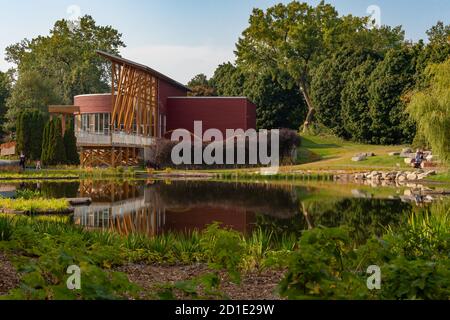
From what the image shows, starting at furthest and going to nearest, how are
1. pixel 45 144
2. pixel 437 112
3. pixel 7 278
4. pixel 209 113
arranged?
1. pixel 209 113
2. pixel 45 144
3. pixel 437 112
4. pixel 7 278

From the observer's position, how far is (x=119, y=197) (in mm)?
19297

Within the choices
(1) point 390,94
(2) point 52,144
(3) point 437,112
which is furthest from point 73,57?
(3) point 437,112

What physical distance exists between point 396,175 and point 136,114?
18.9m

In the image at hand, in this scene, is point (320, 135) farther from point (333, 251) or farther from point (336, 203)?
point (333, 251)

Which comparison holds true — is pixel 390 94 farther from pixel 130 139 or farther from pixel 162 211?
pixel 162 211

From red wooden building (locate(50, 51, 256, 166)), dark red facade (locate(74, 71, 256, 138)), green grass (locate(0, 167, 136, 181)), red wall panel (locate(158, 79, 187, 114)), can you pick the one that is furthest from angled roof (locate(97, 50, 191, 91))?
green grass (locate(0, 167, 136, 181))

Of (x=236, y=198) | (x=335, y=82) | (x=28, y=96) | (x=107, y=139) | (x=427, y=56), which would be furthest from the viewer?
(x=335, y=82)

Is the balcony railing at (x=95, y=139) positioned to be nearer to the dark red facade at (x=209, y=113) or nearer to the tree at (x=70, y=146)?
the tree at (x=70, y=146)

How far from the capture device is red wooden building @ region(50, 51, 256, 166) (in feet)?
120

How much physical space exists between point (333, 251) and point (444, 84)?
884 inches

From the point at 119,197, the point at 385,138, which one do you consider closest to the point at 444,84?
the point at 119,197

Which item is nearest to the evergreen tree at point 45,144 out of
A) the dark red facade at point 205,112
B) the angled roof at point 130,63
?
the angled roof at point 130,63

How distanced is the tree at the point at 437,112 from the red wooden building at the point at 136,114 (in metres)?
19.4

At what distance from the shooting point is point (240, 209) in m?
15.6
